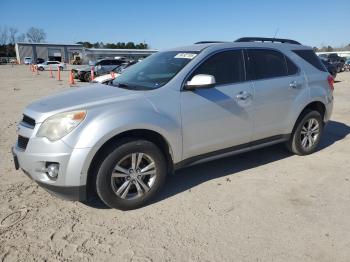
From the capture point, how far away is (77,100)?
3578 millimetres

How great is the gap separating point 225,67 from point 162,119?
125 centimetres

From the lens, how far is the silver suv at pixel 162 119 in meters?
3.28

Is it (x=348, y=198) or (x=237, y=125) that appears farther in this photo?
(x=237, y=125)

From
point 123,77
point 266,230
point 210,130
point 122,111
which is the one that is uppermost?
point 123,77

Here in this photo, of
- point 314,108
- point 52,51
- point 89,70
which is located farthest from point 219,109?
point 52,51

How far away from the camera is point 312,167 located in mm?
4969

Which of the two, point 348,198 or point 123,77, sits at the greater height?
point 123,77

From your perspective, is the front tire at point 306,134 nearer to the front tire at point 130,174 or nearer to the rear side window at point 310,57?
the rear side window at point 310,57

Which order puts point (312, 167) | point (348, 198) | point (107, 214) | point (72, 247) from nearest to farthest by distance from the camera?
1. point (72, 247)
2. point (107, 214)
3. point (348, 198)
4. point (312, 167)

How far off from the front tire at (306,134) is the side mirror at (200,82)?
2157mm

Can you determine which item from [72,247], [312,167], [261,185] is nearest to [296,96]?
[312,167]

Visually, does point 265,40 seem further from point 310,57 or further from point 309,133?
point 309,133

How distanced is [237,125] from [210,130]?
46 cm

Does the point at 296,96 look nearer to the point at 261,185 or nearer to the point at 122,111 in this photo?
the point at 261,185
